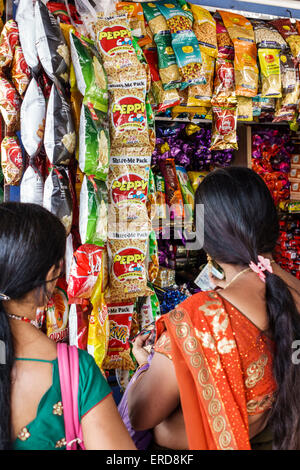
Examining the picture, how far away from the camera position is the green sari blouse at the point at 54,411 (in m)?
0.89

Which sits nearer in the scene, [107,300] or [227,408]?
Result: [227,408]

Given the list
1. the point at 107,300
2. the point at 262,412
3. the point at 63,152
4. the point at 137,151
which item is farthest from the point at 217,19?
the point at 262,412

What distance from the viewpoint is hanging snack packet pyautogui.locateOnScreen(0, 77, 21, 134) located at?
1.71m

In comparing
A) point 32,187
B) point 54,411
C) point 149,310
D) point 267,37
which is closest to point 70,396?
point 54,411

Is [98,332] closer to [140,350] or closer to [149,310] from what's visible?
[140,350]

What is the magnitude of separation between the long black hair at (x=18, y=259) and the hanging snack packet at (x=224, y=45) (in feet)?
5.75

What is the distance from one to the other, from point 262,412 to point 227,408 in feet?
0.52

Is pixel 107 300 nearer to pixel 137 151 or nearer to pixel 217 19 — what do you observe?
pixel 137 151

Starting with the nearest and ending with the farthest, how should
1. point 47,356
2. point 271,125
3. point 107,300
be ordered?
point 47,356, point 107,300, point 271,125

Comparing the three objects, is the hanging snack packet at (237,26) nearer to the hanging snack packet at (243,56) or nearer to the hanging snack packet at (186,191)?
the hanging snack packet at (243,56)

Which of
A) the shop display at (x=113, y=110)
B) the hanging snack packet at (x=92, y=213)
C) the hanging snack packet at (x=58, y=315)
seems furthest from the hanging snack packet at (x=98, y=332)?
the hanging snack packet at (x=92, y=213)

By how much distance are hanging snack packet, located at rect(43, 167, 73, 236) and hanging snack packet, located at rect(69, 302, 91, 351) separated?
341mm

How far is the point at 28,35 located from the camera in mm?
1648

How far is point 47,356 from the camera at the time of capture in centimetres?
93
